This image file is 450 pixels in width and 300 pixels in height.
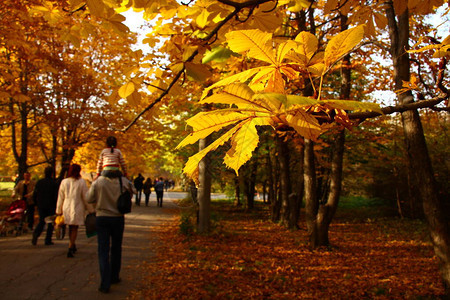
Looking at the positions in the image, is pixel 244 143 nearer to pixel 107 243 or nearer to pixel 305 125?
pixel 305 125

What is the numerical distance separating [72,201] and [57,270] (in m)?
1.24

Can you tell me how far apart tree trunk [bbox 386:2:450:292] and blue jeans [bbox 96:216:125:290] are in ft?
14.1

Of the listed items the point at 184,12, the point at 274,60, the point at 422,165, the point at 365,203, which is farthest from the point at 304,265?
the point at 365,203

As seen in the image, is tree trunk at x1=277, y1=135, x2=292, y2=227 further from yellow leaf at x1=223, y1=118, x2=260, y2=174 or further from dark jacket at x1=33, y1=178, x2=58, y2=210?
yellow leaf at x1=223, y1=118, x2=260, y2=174

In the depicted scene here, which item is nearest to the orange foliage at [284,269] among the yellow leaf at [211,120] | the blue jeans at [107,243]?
the blue jeans at [107,243]

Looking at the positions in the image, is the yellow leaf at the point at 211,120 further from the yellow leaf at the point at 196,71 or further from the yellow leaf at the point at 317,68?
the yellow leaf at the point at 196,71

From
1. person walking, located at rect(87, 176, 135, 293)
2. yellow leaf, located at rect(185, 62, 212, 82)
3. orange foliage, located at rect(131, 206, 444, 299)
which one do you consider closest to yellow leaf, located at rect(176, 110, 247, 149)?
yellow leaf, located at rect(185, 62, 212, 82)

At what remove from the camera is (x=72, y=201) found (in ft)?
17.9

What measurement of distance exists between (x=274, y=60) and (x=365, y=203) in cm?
2362

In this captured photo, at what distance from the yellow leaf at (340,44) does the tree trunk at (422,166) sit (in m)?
3.68

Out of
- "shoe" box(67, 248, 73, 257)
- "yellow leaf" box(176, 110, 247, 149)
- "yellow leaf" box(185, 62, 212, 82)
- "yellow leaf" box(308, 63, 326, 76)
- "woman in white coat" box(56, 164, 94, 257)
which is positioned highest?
"yellow leaf" box(185, 62, 212, 82)

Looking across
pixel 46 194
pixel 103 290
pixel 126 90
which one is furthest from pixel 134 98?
pixel 46 194

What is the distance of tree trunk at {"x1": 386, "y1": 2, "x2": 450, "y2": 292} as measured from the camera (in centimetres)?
403

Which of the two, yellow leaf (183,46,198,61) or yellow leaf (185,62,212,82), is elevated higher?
yellow leaf (183,46,198,61)
